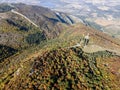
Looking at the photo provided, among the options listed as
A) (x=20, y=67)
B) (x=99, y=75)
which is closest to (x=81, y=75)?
(x=99, y=75)

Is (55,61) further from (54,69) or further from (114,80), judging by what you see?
(114,80)

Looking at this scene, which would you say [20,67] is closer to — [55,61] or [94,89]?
[55,61]

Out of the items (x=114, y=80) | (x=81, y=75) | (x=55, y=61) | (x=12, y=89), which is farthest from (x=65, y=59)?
(x=12, y=89)

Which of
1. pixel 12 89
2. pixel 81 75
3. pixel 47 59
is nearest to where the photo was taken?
pixel 12 89

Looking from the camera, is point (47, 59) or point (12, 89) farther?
point (47, 59)

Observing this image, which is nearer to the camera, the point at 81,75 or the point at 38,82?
the point at 38,82

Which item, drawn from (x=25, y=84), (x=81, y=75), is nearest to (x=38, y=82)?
(x=25, y=84)

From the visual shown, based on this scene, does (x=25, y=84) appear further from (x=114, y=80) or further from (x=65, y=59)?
(x=114, y=80)

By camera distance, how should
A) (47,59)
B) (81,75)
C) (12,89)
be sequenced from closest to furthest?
(12,89) → (81,75) → (47,59)
